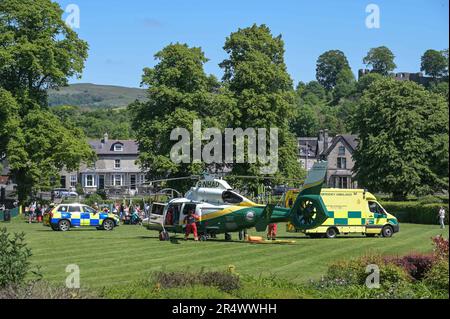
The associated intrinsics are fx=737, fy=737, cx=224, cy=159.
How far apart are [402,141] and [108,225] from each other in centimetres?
3190

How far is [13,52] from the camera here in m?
55.4

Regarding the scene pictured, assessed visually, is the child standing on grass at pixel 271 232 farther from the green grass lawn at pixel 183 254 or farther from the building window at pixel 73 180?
the building window at pixel 73 180

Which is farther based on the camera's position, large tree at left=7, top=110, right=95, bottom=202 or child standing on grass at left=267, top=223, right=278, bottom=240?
large tree at left=7, top=110, right=95, bottom=202

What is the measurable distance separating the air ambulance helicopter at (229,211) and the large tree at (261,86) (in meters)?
23.7

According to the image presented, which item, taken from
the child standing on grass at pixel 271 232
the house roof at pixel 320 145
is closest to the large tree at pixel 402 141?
the child standing on grass at pixel 271 232

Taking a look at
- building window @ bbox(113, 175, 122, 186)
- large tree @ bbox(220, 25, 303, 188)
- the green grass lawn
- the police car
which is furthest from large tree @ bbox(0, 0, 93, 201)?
building window @ bbox(113, 175, 122, 186)

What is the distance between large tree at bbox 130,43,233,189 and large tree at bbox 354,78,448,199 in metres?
15.7

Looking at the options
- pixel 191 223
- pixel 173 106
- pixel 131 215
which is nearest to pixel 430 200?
pixel 173 106

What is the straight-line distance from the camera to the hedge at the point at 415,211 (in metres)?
58.3

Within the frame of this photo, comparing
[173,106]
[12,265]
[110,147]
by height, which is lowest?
[12,265]

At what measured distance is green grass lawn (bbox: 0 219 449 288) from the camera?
2233cm

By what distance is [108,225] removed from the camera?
47156 mm

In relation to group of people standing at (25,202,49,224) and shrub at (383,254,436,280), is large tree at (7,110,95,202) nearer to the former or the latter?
group of people standing at (25,202,49,224)

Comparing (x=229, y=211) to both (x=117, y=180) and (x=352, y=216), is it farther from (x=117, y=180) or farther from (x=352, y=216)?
(x=117, y=180)
